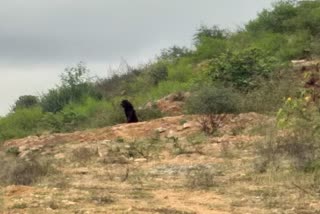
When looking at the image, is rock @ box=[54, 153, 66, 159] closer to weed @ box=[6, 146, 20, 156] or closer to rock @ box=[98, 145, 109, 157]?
rock @ box=[98, 145, 109, 157]

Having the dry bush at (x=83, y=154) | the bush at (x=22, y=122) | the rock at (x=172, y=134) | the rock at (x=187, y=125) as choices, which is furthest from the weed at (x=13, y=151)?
the bush at (x=22, y=122)

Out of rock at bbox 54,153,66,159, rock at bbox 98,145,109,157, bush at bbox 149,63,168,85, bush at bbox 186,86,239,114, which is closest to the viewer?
rock at bbox 98,145,109,157

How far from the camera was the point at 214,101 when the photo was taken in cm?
1975

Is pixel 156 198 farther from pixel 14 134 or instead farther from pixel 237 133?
pixel 14 134

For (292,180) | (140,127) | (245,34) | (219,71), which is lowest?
(292,180)

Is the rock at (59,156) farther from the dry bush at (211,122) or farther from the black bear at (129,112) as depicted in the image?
the black bear at (129,112)

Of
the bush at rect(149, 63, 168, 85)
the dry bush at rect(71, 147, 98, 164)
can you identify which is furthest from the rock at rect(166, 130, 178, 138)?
the bush at rect(149, 63, 168, 85)

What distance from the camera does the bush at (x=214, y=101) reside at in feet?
64.7

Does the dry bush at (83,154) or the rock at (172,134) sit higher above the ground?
the rock at (172,134)

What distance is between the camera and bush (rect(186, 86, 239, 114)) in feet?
64.7

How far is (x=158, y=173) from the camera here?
1300cm

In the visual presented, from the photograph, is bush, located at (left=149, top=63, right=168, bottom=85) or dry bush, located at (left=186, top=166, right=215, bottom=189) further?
bush, located at (left=149, top=63, right=168, bottom=85)

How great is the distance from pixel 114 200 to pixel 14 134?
17.7 m

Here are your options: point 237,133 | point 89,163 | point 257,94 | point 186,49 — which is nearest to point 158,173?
point 89,163
